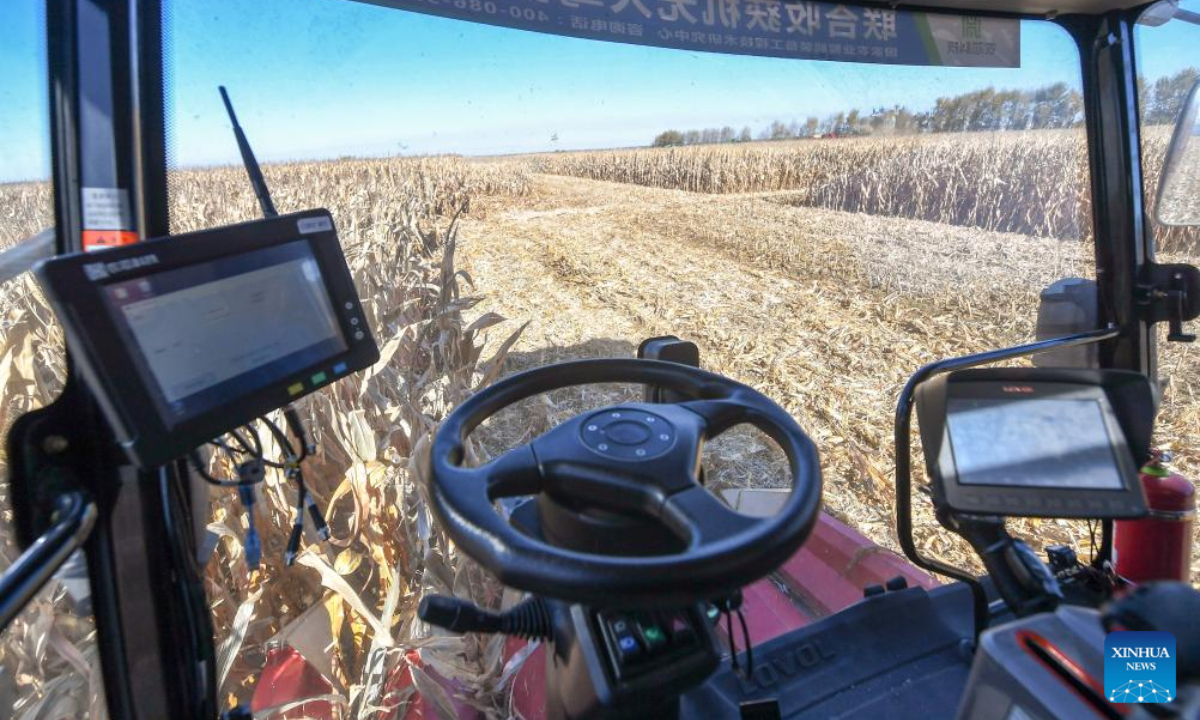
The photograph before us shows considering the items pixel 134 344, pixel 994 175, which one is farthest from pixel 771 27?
pixel 134 344

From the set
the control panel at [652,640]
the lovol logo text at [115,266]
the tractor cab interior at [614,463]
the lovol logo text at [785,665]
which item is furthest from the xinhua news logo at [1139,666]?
the lovol logo text at [115,266]

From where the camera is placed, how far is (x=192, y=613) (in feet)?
3.78

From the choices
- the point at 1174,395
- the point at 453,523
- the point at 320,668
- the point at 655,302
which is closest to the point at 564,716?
the point at 453,523

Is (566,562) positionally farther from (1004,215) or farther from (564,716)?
(1004,215)

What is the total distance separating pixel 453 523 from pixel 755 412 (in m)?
0.48

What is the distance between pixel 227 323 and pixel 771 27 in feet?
4.03

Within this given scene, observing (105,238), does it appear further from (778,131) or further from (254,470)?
(778,131)

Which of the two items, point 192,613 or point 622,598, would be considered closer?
point 622,598

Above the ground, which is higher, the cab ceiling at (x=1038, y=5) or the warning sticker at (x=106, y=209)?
the cab ceiling at (x=1038, y=5)

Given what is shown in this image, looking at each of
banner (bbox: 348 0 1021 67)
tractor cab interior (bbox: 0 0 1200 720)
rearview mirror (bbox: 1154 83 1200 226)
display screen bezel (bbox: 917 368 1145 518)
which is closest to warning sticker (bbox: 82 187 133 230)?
tractor cab interior (bbox: 0 0 1200 720)

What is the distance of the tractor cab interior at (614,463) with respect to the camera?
86 centimetres

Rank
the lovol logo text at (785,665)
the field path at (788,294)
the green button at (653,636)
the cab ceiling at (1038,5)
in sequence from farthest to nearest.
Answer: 1. the field path at (788,294)
2. the cab ceiling at (1038,5)
3. the lovol logo text at (785,665)
4. the green button at (653,636)

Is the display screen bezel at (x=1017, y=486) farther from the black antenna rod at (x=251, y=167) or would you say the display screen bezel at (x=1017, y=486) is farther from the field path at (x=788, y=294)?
the black antenna rod at (x=251, y=167)

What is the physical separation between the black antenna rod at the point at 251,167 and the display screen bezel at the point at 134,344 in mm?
122
